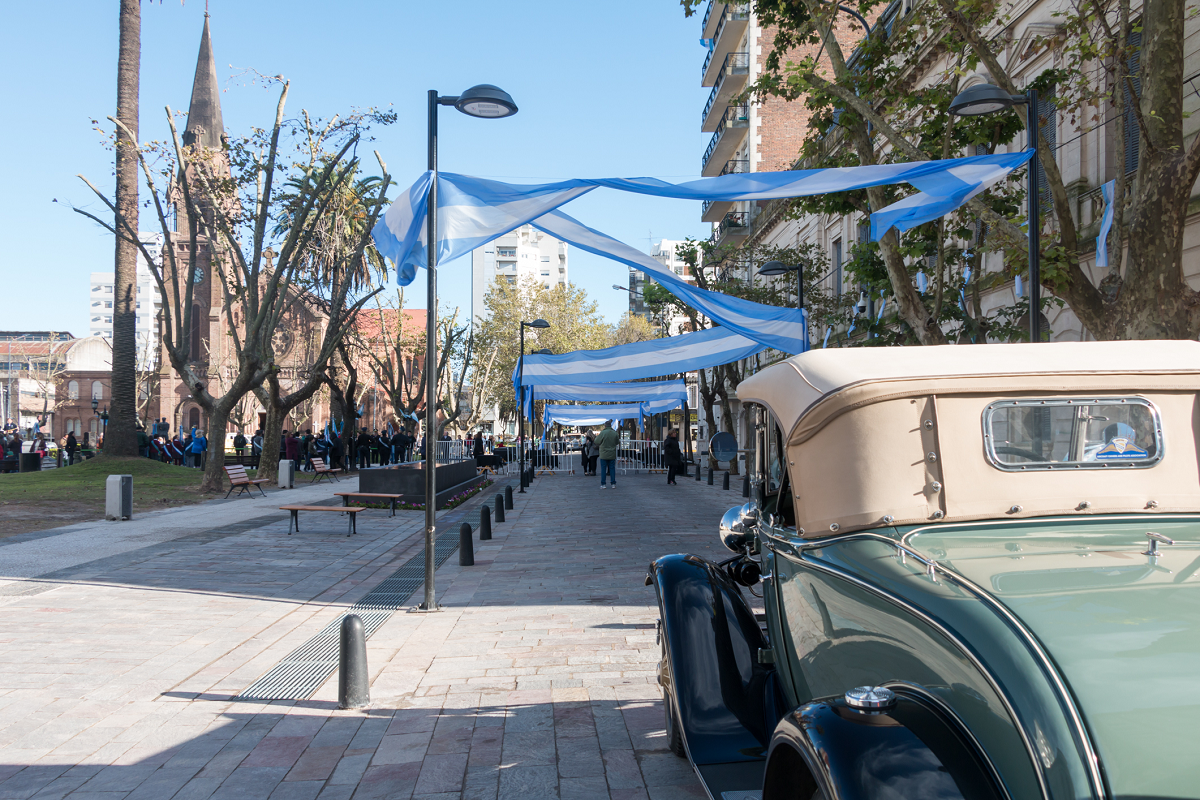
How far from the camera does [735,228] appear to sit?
38.5m

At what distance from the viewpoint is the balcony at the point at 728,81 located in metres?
35.8

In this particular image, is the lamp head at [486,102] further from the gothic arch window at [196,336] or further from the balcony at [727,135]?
the gothic arch window at [196,336]

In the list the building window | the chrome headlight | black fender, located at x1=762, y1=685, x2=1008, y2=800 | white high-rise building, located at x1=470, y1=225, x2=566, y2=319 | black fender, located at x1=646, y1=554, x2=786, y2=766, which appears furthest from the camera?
white high-rise building, located at x1=470, y1=225, x2=566, y2=319

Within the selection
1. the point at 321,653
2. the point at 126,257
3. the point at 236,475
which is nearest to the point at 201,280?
the point at 126,257

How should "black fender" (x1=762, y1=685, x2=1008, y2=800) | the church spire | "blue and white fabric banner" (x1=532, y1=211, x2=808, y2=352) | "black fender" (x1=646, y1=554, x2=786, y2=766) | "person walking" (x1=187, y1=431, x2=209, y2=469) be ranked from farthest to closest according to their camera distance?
1. the church spire
2. "person walking" (x1=187, y1=431, x2=209, y2=469)
3. "blue and white fabric banner" (x1=532, y1=211, x2=808, y2=352)
4. "black fender" (x1=646, y1=554, x2=786, y2=766)
5. "black fender" (x1=762, y1=685, x2=1008, y2=800)

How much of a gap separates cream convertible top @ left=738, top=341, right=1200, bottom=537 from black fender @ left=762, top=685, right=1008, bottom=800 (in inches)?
28.3

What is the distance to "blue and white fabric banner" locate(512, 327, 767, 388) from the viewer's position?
15.3 meters

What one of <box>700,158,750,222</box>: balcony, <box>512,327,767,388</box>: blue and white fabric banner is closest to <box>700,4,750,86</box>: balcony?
<box>700,158,750,222</box>: balcony

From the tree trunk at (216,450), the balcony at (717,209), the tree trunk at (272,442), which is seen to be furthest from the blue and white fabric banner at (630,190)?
the balcony at (717,209)

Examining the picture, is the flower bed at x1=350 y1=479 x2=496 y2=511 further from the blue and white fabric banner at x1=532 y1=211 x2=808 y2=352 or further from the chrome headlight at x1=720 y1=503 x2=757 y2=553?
the chrome headlight at x1=720 y1=503 x2=757 y2=553

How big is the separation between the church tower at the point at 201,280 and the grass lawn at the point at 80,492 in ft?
53.2

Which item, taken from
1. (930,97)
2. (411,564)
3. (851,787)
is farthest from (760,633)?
(930,97)

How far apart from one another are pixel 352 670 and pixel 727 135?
118 feet

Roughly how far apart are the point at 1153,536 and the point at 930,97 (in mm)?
11238
